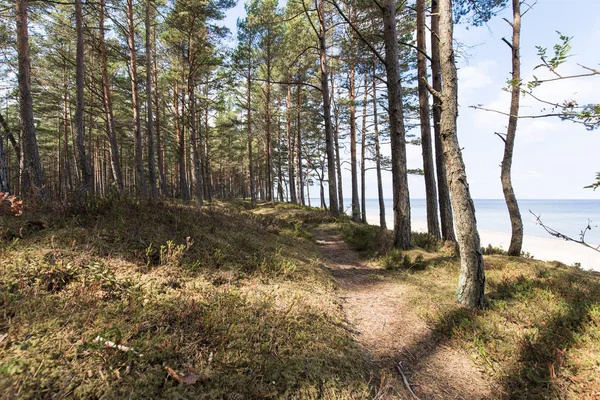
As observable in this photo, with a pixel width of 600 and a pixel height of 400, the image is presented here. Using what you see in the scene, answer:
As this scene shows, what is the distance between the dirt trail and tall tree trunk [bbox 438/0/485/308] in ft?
3.70

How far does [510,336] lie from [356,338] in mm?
2160

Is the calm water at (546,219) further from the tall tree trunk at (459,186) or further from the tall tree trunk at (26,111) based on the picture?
the tall tree trunk at (26,111)

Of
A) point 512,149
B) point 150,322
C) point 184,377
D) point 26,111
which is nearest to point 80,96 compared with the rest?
point 26,111

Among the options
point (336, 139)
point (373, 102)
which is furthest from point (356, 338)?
point (336, 139)

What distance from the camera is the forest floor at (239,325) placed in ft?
6.95

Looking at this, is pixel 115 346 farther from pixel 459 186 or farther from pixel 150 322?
pixel 459 186

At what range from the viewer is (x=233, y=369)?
2395 mm

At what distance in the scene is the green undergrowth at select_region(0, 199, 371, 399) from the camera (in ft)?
6.61

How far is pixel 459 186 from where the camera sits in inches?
170

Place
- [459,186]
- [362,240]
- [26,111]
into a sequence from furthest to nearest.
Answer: [362,240]
[26,111]
[459,186]

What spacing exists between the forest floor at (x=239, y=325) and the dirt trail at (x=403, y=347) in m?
0.02

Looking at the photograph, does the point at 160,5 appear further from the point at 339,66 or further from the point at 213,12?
the point at 339,66

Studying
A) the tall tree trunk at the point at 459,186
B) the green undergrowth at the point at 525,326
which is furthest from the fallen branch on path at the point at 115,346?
the tall tree trunk at the point at 459,186

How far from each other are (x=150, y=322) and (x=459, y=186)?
4.91m
